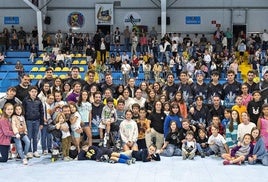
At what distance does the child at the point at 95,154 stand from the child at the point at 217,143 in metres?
2.09

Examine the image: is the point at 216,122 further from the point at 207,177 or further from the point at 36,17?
the point at 36,17

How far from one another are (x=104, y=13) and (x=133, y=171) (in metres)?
19.3

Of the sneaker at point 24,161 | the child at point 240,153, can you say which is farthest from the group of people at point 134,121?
the sneaker at point 24,161

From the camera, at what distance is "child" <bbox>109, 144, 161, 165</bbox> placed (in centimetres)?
870

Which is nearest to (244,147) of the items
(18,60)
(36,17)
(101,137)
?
(101,137)

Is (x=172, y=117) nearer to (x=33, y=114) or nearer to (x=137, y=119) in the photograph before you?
(x=137, y=119)

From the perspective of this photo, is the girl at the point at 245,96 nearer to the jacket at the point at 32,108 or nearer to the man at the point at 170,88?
the man at the point at 170,88

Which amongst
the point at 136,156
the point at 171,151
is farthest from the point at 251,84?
the point at 136,156

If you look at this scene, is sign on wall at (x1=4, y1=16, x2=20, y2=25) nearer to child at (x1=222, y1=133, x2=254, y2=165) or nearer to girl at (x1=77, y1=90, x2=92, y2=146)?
girl at (x1=77, y1=90, x2=92, y2=146)

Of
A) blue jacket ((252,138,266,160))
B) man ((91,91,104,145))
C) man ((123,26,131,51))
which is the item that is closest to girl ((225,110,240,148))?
blue jacket ((252,138,266,160))

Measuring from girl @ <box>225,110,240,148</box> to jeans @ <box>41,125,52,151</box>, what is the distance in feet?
12.0

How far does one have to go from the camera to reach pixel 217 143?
9.16 m

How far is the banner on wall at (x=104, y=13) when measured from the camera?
2631cm

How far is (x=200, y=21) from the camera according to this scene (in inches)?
1030
